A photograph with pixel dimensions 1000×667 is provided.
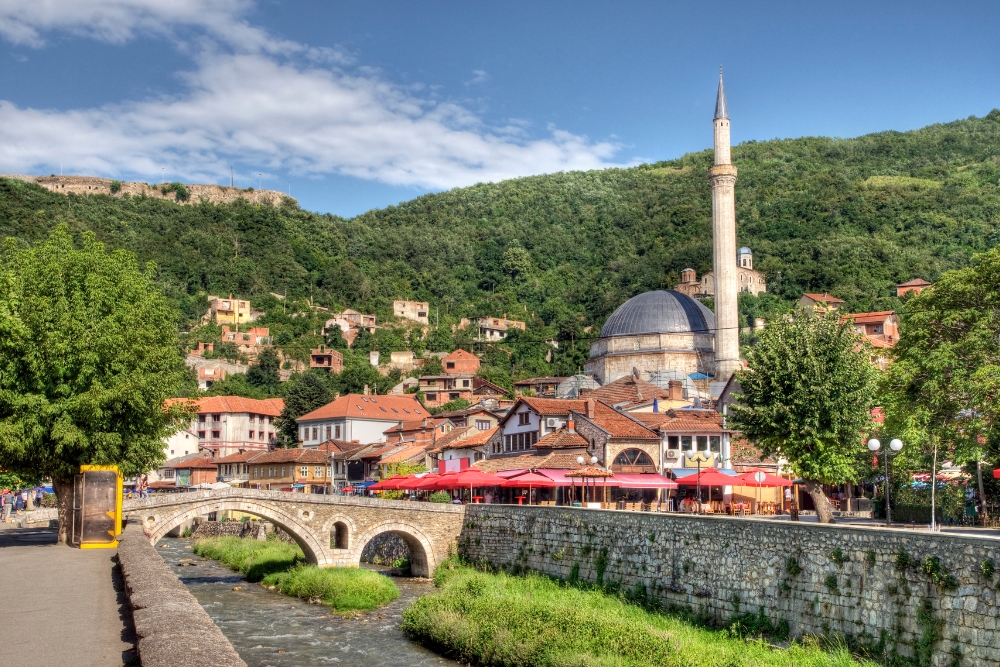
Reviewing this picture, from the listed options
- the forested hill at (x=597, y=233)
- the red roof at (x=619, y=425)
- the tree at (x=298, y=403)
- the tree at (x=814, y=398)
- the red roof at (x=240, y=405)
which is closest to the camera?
the tree at (x=814, y=398)

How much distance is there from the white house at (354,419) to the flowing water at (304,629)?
3663 centimetres

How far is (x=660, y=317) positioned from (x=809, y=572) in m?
50.9

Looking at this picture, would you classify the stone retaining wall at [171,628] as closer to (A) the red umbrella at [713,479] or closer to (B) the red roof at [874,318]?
(A) the red umbrella at [713,479]

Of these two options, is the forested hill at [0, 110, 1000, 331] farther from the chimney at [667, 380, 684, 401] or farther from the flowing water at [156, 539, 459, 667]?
the flowing water at [156, 539, 459, 667]

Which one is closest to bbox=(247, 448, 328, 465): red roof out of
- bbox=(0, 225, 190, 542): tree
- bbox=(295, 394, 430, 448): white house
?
bbox=(295, 394, 430, 448): white house

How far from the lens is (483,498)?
39531 mm

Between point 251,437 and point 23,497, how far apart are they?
3536 cm

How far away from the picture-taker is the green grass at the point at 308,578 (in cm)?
2742

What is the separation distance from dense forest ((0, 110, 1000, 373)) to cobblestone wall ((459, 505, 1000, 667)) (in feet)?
231

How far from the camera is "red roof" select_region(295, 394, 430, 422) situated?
231 feet

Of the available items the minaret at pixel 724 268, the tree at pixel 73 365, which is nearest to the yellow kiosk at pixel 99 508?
the tree at pixel 73 365

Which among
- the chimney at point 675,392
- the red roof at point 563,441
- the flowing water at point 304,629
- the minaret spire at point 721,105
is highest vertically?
the minaret spire at point 721,105

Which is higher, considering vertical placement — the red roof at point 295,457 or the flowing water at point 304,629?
the red roof at point 295,457

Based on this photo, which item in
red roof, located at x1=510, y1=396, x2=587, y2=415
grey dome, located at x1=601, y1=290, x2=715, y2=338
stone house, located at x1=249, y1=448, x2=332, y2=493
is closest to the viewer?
red roof, located at x1=510, y1=396, x2=587, y2=415
